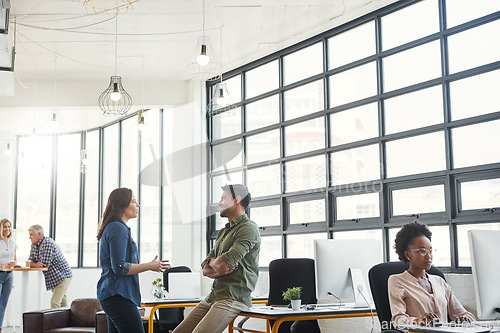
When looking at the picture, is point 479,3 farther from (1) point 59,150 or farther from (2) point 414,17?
(1) point 59,150

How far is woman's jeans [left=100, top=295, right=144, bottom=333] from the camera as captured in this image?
378 centimetres

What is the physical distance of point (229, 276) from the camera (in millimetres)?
4227

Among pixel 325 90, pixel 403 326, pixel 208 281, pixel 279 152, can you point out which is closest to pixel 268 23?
pixel 325 90

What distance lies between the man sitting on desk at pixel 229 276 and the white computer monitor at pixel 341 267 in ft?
1.58

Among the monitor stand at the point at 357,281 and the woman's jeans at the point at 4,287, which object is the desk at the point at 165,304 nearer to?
the monitor stand at the point at 357,281

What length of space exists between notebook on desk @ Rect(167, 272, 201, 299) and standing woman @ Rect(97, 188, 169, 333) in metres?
2.26

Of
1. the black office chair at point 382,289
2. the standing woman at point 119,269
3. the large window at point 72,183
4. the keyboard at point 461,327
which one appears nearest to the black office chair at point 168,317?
the standing woman at point 119,269

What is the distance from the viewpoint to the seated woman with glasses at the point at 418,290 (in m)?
3.49

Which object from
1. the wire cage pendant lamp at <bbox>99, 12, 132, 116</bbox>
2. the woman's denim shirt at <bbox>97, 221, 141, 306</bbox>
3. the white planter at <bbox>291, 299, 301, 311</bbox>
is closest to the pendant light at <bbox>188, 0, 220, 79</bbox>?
the wire cage pendant lamp at <bbox>99, 12, 132, 116</bbox>

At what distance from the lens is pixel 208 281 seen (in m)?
9.05

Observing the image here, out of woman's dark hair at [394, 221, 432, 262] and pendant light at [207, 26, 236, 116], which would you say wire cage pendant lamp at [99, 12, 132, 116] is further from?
woman's dark hair at [394, 221, 432, 262]

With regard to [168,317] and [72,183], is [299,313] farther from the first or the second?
[72,183]

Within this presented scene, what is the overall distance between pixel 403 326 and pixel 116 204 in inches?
71.7

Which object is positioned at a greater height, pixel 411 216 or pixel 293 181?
pixel 293 181
